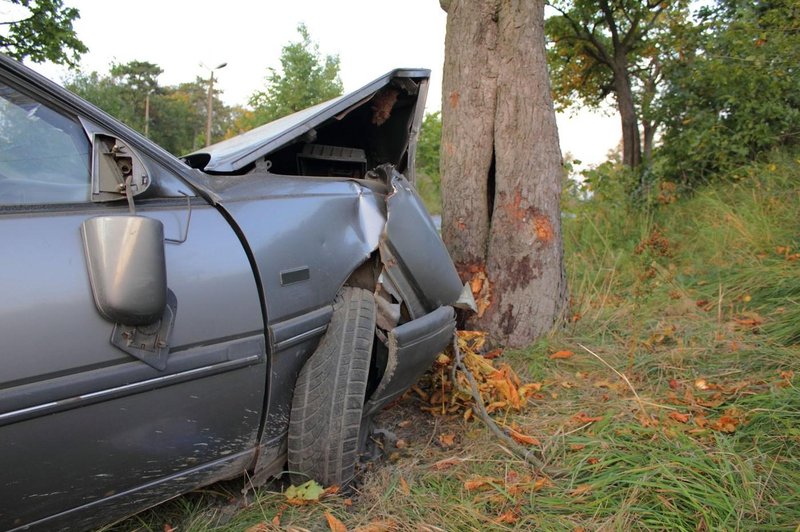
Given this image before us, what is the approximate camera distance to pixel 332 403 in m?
2.21

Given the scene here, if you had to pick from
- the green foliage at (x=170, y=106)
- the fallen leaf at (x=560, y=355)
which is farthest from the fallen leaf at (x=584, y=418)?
the green foliage at (x=170, y=106)

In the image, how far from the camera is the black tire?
221 centimetres

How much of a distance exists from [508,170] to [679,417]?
1790 mm

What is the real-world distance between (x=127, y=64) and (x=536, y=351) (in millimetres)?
52408

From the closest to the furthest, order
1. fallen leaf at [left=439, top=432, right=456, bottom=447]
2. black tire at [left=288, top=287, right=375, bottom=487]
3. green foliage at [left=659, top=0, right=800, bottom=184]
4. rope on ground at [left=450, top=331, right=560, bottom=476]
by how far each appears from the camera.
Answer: black tire at [left=288, top=287, right=375, bottom=487]
rope on ground at [left=450, top=331, right=560, bottom=476]
fallen leaf at [left=439, top=432, right=456, bottom=447]
green foliage at [left=659, top=0, right=800, bottom=184]

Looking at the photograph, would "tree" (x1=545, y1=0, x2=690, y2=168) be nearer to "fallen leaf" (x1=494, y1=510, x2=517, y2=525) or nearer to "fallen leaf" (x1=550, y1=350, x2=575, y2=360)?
"fallen leaf" (x1=550, y1=350, x2=575, y2=360)

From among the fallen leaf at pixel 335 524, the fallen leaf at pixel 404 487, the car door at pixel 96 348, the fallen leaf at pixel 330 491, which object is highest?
the car door at pixel 96 348

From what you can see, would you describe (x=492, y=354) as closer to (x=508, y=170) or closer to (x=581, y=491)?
(x=508, y=170)

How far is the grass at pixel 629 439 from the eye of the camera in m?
2.10

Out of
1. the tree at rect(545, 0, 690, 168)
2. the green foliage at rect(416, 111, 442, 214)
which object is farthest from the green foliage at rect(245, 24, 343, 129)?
the tree at rect(545, 0, 690, 168)

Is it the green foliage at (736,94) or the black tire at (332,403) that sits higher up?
the green foliage at (736,94)

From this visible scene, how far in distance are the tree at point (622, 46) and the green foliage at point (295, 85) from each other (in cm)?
1413

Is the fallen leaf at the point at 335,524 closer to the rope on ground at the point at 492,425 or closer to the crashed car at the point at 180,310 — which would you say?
the crashed car at the point at 180,310

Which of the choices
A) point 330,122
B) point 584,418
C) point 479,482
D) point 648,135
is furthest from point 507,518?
point 648,135
